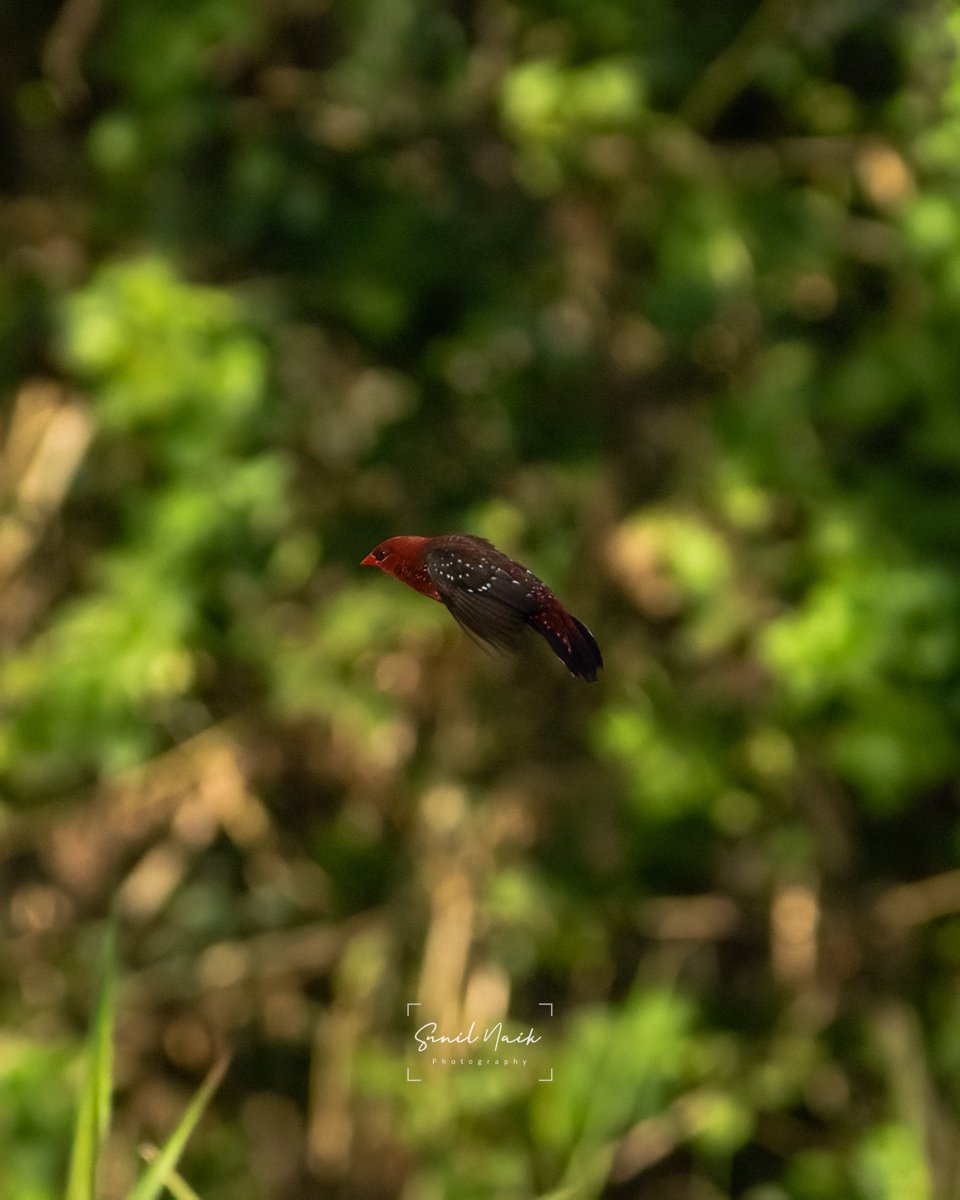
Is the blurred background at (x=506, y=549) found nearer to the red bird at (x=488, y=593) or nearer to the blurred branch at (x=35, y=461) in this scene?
the blurred branch at (x=35, y=461)

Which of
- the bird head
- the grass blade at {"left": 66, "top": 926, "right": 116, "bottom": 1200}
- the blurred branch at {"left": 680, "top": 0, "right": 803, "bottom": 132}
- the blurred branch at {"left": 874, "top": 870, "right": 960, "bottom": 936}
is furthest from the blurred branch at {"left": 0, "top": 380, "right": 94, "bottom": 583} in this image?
the bird head

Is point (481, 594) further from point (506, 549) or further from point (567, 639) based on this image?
point (506, 549)

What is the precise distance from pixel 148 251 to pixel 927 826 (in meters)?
1.56

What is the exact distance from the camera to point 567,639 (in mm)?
735

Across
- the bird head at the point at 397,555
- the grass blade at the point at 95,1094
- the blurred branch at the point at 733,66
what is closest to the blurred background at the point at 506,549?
the blurred branch at the point at 733,66

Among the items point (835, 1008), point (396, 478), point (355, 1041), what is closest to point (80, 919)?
point (355, 1041)

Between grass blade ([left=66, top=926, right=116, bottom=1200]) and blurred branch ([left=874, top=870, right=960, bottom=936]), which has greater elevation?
grass blade ([left=66, top=926, right=116, bottom=1200])

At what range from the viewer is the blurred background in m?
2.43

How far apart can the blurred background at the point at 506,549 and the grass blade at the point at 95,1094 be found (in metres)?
1.15

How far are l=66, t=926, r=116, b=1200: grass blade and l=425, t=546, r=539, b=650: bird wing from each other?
0.60 meters

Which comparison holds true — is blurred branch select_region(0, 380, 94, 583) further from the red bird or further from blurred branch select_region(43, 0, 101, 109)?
the red bird

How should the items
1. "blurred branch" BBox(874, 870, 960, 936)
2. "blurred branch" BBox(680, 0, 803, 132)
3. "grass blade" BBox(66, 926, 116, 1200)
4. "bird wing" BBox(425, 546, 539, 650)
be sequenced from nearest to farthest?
"bird wing" BBox(425, 546, 539, 650)
"grass blade" BBox(66, 926, 116, 1200)
"blurred branch" BBox(680, 0, 803, 132)
"blurred branch" BBox(874, 870, 960, 936)

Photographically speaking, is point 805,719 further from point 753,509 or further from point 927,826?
point 927,826

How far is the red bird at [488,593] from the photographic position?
0.70 metres
